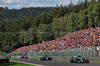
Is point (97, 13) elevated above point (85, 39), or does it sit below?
above

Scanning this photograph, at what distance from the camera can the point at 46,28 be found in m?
127

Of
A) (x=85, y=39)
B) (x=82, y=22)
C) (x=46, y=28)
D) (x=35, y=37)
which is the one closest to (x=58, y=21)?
(x=46, y=28)

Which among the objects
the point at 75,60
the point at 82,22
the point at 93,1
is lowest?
the point at 75,60

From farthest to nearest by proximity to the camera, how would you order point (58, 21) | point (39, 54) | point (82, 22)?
1. point (58, 21)
2. point (82, 22)
3. point (39, 54)

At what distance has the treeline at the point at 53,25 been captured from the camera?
84.3 m

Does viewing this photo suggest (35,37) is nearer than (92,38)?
No

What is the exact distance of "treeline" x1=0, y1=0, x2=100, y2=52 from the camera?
3319 inches

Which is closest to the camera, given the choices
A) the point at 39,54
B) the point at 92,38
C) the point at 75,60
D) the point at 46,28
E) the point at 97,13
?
the point at 75,60

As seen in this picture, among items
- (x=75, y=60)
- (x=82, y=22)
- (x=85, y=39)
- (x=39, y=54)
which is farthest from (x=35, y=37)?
(x=75, y=60)

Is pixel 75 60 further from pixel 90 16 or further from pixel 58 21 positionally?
pixel 58 21

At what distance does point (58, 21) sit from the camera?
11800 centimetres

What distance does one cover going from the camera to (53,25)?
400 feet

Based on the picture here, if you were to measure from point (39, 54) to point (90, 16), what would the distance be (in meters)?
27.0

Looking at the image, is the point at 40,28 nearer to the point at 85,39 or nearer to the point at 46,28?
the point at 46,28
